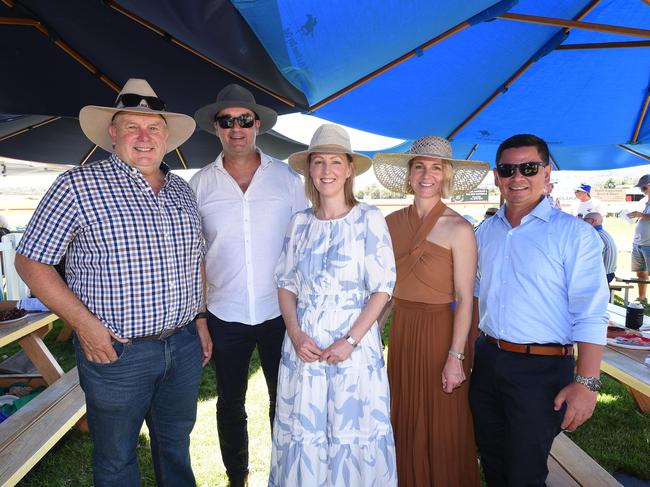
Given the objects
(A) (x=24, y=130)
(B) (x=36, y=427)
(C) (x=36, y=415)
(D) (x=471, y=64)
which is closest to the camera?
(B) (x=36, y=427)

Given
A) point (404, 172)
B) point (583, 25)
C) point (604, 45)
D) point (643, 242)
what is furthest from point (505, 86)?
point (643, 242)

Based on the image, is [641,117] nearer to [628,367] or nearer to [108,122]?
[628,367]

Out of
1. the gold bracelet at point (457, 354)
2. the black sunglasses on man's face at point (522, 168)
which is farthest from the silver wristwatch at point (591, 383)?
the black sunglasses on man's face at point (522, 168)

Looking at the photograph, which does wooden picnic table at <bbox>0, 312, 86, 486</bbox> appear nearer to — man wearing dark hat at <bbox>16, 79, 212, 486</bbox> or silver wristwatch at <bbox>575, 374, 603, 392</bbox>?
man wearing dark hat at <bbox>16, 79, 212, 486</bbox>

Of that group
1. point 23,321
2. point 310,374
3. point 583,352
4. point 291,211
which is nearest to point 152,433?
point 310,374

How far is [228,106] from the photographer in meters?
2.50

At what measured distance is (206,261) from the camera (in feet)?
8.14

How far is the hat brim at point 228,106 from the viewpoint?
2.51 meters

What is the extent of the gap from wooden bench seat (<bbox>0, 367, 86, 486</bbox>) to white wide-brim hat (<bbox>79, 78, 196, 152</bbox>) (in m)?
1.68

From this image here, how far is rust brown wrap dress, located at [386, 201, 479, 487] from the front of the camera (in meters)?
2.19

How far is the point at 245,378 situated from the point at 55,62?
277cm

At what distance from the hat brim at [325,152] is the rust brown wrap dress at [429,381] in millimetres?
457

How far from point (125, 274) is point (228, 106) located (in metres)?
1.21

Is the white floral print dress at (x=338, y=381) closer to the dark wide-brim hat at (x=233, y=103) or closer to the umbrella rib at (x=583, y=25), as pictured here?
the dark wide-brim hat at (x=233, y=103)
